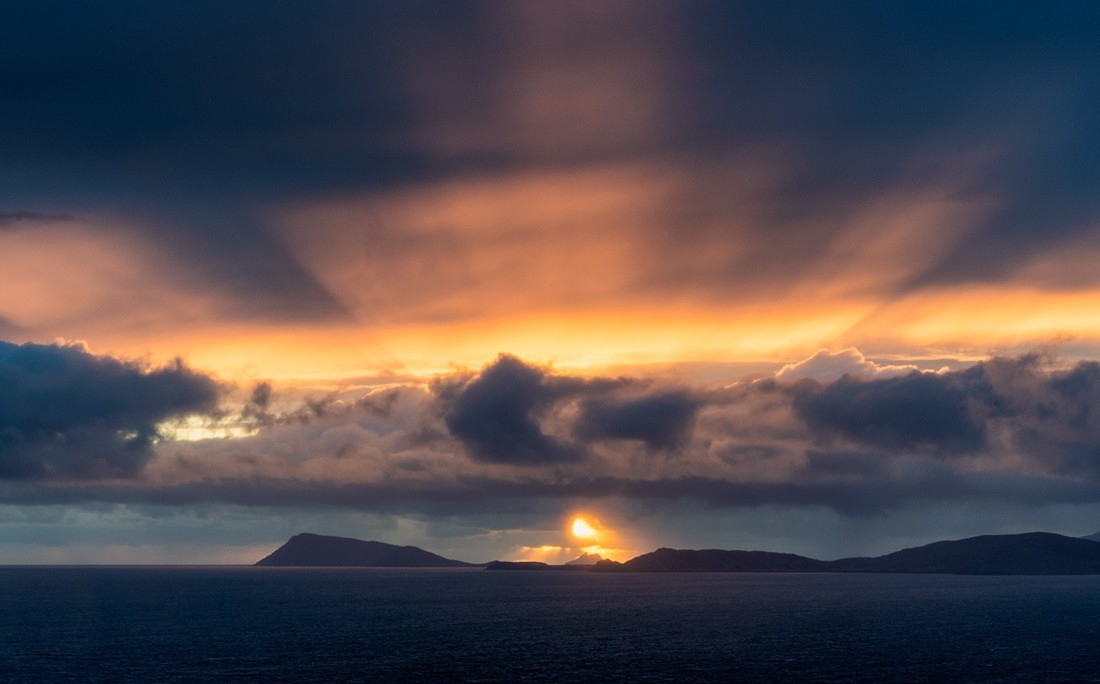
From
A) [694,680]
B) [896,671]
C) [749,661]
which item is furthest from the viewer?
[749,661]

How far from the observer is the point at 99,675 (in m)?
169

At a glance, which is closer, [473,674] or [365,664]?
[473,674]

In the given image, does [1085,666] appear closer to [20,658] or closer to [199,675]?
[199,675]

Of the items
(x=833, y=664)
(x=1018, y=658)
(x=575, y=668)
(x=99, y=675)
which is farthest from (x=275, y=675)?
(x=1018, y=658)

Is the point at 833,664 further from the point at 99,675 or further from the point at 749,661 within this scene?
the point at 99,675

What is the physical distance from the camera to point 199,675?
169 m

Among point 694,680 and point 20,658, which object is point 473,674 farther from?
point 20,658

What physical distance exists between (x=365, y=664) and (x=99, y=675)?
152ft

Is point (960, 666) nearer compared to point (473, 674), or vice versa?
point (473, 674)

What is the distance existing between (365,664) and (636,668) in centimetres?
5136

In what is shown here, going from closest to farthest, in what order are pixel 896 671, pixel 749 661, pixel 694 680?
pixel 694 680 → pixel 896 671 → pixel 749 661

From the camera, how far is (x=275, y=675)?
170 meters

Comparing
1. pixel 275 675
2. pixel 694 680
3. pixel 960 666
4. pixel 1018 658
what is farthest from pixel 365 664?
pixel 1018 658

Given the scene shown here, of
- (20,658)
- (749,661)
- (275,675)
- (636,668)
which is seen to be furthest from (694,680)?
(20,658)
